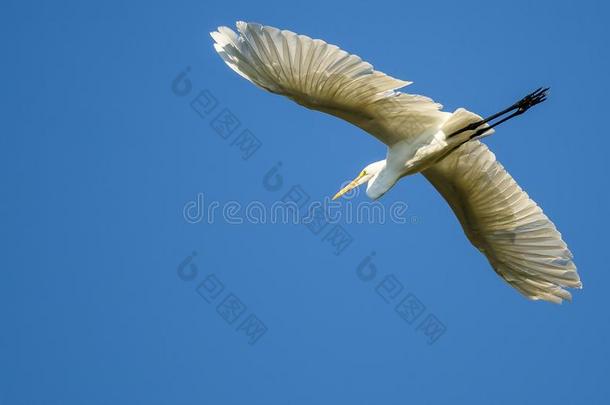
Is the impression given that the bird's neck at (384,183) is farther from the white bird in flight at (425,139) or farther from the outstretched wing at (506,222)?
the outstretched wing at (506,222)

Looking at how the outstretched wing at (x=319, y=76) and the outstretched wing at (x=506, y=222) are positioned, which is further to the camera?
the outstretched wing at (x=506, y=222)

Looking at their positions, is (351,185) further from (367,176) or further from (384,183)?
(384,183)

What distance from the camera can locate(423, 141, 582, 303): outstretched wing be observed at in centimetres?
935

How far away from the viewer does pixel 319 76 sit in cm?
778

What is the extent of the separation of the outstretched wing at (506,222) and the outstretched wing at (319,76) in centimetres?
91

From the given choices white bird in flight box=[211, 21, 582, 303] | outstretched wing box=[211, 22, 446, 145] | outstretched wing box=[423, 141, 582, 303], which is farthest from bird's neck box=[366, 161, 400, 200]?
outstretched wing box=[423, 141, 582, 303]

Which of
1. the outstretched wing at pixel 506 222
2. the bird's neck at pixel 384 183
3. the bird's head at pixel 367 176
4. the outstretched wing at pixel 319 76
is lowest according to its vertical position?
the outstretched wing at pixel 506 222

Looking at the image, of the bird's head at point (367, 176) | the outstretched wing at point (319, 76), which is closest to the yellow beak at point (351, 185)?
the bird's head at point (367, 176)

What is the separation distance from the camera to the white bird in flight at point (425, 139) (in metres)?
7.64

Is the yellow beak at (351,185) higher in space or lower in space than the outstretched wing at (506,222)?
higher

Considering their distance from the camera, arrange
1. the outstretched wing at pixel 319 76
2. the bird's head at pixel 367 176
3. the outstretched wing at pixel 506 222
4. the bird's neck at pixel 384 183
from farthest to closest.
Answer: the outstretched wing at pixel 506 222, the bird's head at pixel 367 176, the bird's neck at pixel 384 183, the outstretched wing at pixel 319 76

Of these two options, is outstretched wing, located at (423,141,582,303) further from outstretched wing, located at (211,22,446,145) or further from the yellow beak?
outstretched wing, located at (211,22,446,145)

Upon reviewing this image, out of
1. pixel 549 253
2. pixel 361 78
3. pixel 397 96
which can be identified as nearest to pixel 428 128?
pixel 397 96

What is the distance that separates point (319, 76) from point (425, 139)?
1.51m
